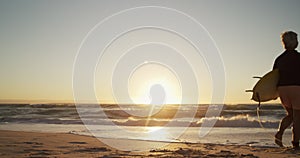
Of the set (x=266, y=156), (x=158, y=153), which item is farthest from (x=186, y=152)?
(x=266, y=156)

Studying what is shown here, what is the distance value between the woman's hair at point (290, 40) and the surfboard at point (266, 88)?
0.44 meters

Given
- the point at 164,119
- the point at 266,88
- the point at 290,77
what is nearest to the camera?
the point at 290,77

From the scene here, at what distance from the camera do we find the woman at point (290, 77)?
6305 millimetres

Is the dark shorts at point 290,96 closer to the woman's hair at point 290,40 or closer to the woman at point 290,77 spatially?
the woman at point 290,77

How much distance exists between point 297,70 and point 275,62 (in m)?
0.43

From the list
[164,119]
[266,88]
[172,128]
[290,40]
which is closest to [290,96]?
[266,88]

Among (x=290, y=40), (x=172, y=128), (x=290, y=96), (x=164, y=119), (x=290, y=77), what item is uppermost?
(x=164, y=119)

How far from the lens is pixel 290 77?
634 cm

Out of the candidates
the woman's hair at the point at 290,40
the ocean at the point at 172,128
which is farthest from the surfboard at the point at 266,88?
the ocean at the point at 172,128

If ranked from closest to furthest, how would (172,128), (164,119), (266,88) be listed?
(266,88) < (172,128) < (164,119)

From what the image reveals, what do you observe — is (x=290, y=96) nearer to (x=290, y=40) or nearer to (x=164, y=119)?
(x=290, y=40)

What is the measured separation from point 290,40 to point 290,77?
595 mm

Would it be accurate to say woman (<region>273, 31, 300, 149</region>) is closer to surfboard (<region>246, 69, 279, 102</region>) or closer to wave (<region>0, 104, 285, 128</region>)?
surfboard (<region>246, 69, 279, 102</region>)

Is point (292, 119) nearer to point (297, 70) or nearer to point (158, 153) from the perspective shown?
point (297, 70)
